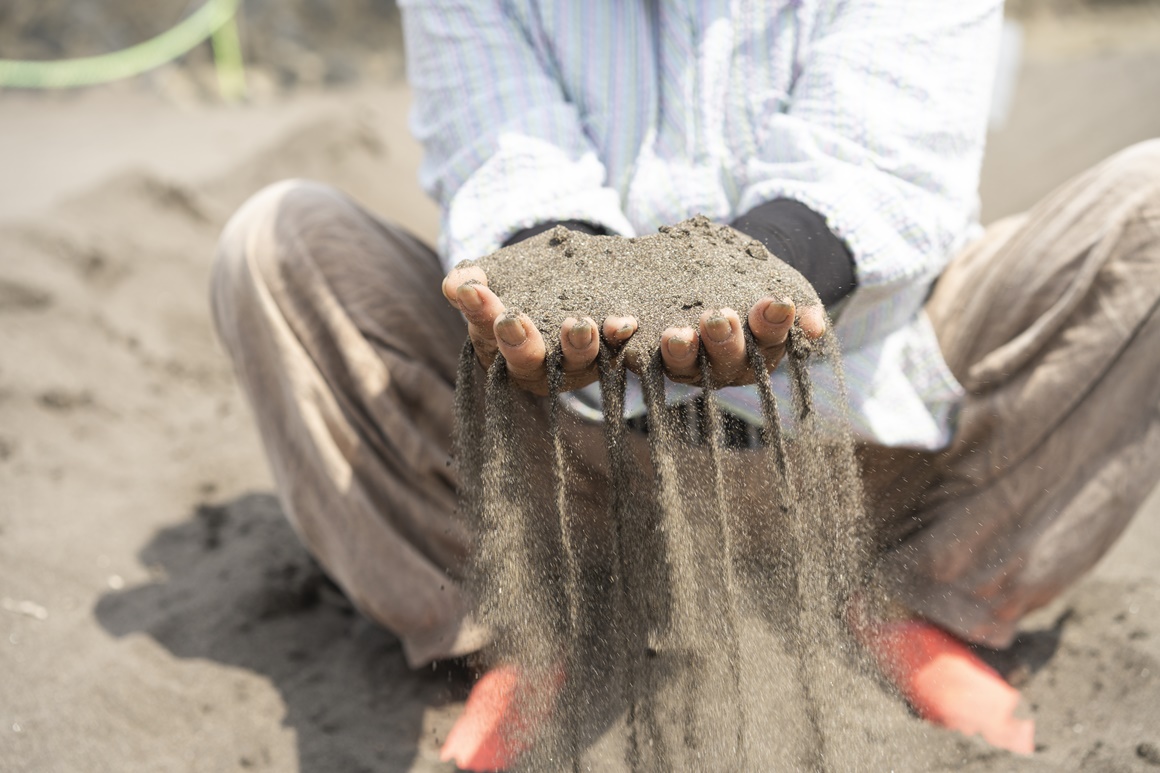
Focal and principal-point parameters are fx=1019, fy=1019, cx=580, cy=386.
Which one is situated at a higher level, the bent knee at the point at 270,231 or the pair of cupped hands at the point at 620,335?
the pair of cupped hands at the point at 620,335

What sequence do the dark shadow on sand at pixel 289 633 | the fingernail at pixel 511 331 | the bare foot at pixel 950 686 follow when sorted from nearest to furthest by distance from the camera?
the fingernail at pixel 511 331
the bare foot at pixel 950 686
the dark shadow on sand at pixel 289 633

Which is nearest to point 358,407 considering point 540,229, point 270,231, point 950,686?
point 270,231

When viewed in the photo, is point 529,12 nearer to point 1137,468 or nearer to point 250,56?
point 1137,468

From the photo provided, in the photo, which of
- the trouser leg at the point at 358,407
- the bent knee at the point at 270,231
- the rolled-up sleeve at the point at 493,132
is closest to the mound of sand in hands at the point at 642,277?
the rolled-up sleeve at the point at 493,132

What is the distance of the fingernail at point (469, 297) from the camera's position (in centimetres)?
129

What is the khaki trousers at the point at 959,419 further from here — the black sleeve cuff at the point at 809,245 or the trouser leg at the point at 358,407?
the black sleeve cuff at the point at 809,245

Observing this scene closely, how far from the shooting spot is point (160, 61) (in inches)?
364

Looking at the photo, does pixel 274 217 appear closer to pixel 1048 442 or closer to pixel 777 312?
pixel 777 312

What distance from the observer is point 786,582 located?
146 centimetres

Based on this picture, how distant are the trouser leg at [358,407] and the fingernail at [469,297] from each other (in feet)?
1.77

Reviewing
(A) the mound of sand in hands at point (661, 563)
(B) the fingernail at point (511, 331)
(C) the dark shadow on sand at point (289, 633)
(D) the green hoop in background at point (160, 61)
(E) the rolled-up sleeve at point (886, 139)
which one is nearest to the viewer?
(B) the fingernail at point (511, 331)

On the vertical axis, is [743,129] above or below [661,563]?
above

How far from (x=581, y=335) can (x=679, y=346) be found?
0.12 metres

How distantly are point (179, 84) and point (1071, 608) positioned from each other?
9.15 metres
